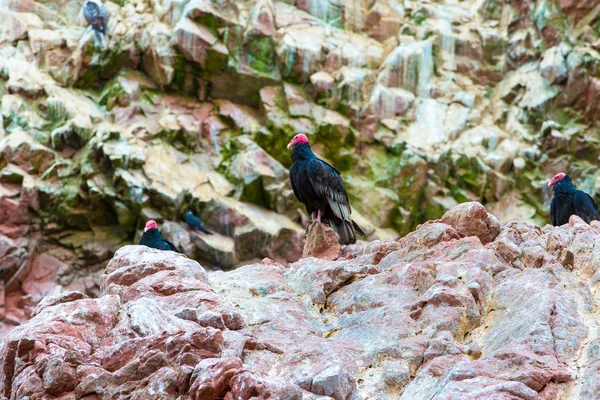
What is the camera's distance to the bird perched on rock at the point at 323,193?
38.2 feet

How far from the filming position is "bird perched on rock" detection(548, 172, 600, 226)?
13.2 m

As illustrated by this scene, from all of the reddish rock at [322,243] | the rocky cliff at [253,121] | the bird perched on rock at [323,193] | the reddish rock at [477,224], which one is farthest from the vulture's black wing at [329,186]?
the rocky cliff at [253,121]

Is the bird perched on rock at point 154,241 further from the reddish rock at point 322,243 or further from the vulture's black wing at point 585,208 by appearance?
the vulture's black wing at point 585,208

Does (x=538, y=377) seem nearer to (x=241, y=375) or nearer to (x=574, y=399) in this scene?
(x=574, y=399)

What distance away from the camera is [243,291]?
331 inches

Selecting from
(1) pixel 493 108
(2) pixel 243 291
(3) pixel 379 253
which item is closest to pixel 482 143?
(1) pixel 493 108

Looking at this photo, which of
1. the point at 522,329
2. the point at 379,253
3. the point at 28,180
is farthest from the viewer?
the point at 28,180

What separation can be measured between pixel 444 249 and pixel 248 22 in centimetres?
2056

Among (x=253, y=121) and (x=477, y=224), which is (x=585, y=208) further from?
(x=253, y=121)

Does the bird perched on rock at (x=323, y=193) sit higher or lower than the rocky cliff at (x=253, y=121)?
higher

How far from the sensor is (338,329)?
299 inches

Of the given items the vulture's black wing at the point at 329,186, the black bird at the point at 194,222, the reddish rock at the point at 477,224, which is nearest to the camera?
the reddish rock at the point at 477,224

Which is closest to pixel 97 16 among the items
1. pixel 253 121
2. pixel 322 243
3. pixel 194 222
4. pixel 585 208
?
pixel 253 121

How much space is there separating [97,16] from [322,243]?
18.9m
